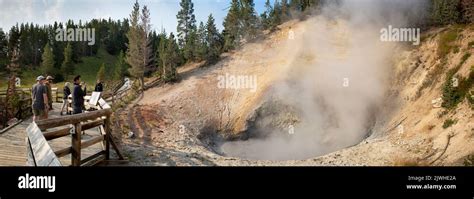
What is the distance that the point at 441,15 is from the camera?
101 ft

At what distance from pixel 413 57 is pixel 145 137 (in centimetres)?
2079

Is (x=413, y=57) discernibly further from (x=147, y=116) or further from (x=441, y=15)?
(x=147, y=116)

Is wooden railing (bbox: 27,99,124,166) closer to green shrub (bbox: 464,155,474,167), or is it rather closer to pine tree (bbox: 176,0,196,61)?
green shrub (bbox: 464,155,474,167)

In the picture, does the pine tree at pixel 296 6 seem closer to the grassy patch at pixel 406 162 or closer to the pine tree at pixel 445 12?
the pine tree at pixel 445 12

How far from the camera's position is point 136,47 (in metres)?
38.1
